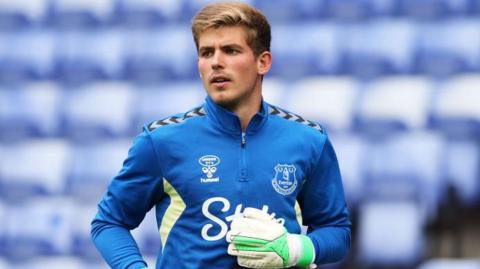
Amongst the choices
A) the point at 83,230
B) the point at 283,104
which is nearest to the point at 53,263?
the point at 83,230

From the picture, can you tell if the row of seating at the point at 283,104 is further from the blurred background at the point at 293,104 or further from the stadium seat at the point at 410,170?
the stadium seat at the point at 410,170

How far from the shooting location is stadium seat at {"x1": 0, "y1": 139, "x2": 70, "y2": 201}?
5926 mm

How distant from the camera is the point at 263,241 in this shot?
2.23 m

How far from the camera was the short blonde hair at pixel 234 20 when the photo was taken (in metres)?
2.32

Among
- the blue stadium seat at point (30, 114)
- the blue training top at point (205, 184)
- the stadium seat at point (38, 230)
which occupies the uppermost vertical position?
the blue training top at point (205, 184)

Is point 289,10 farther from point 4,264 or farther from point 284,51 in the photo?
point 4,264

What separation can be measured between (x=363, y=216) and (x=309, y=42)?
→ 3.89 feet

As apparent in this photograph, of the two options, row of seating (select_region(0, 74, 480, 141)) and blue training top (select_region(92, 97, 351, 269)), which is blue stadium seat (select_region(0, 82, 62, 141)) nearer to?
row of seating (select_region(0, 74, 480, 141))

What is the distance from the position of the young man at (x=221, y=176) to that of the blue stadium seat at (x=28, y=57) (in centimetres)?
417

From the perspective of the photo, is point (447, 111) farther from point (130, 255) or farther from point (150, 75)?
point (130, 255)

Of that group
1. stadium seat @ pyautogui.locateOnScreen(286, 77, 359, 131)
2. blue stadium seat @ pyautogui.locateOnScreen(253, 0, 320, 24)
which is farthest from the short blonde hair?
blue stadium seat @ pyautogui.locateOnScreen(253, 0, 320, 24)

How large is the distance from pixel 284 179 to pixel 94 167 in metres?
3.56

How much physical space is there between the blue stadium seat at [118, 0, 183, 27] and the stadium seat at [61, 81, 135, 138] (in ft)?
1.37

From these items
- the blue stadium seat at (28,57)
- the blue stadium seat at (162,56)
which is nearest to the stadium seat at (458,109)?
the blue stadium seat at (162,56)
